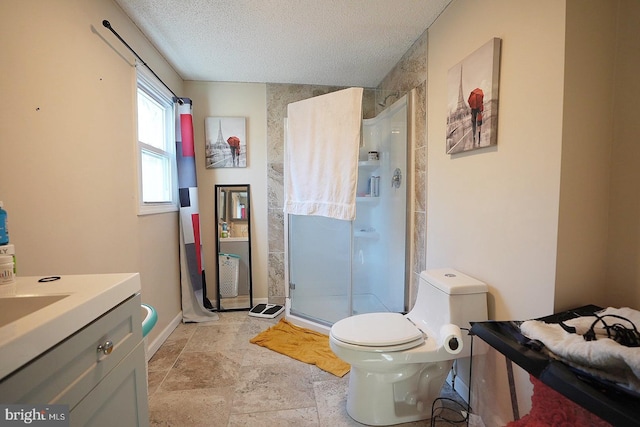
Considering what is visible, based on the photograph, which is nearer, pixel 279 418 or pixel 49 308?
pixel 49 308

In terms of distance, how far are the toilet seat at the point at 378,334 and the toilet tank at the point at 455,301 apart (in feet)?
0.43

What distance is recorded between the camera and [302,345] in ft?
7.05

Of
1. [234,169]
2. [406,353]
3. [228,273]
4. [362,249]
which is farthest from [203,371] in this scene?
[234,169]

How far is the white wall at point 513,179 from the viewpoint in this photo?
1.07 m

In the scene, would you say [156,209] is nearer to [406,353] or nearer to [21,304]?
[21,304]

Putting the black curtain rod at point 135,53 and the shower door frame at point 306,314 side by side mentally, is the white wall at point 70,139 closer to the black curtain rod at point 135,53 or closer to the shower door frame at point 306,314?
the black curtain rod at point 135,53

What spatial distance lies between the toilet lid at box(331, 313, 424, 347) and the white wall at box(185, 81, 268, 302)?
167 cm

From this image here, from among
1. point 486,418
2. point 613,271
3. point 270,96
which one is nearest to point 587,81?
point 613,271

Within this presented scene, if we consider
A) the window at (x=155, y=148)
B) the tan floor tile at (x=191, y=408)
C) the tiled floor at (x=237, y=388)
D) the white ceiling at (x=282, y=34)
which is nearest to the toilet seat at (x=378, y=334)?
the tiled floor at (x=237, y=388)

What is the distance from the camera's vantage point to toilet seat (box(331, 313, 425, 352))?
129cm

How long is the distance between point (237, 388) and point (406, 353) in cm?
106

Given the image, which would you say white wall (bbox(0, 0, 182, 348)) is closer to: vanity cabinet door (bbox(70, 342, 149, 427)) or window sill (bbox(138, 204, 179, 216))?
window sill (bbox(138, 204, 179, 216))

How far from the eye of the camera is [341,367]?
1843 millimetres

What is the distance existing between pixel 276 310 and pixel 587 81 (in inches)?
107
